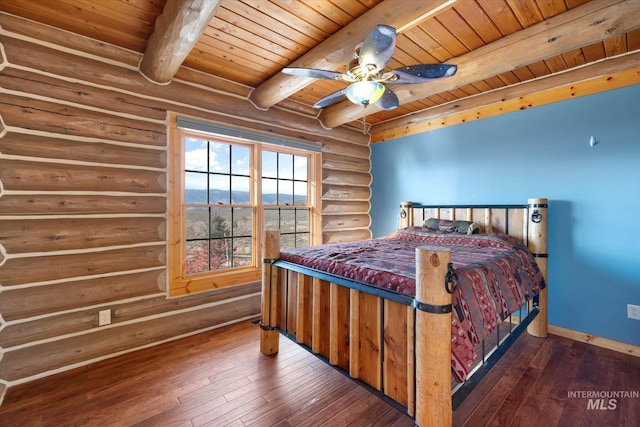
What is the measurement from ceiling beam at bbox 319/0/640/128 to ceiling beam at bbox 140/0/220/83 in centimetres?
220

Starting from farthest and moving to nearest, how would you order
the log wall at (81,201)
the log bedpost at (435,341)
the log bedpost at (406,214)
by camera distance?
the log bedpost at (406,214) → the log wall at (81,201) → the log bedpost at (435,341)

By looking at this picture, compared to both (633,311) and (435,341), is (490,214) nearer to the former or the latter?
(633,311)

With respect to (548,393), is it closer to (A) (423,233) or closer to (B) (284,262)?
(A) (423,233)

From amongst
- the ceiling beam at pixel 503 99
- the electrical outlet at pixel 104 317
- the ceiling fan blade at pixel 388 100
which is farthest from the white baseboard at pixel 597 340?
the electrical outlet at pixel 104 317

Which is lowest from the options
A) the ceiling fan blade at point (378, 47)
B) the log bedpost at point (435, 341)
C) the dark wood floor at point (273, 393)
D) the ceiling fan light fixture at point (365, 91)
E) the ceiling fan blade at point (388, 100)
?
the dark wood floor at point (273, 393)

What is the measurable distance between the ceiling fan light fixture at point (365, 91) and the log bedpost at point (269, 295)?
1.29 metres

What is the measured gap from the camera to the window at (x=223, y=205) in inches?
109

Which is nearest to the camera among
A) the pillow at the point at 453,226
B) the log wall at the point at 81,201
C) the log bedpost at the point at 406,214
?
the log wall at the point at 81,201

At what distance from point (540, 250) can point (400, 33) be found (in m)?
2.52

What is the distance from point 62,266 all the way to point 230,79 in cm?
238

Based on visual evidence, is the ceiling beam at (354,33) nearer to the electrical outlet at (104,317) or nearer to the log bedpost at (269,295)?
the log bedpost at (269,295)

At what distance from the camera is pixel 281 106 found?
3592 millimetres

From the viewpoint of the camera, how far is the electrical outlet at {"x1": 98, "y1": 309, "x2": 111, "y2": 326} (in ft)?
7.69

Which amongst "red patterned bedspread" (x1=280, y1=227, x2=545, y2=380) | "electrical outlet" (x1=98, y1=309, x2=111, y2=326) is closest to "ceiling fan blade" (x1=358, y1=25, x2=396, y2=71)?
"red patterned bedspread" (x1=280, y1=227, x2=545, y2=380)
